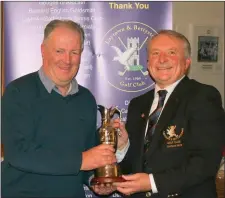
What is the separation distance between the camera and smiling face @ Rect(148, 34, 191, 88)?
6.29 feet

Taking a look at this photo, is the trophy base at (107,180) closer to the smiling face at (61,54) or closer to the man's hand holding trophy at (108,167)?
the man's hand holding trophy at (108,167)

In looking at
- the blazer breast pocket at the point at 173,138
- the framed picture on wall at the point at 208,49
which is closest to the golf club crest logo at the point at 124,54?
the blazer breast pocket at the point at 173,138

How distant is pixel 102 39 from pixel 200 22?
45.0 inches

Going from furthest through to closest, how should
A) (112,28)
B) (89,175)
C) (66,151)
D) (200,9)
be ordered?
1. (200,9)
2. (112,28)
3. (89,175)
4. (66,151)

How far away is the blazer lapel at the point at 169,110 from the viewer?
1813 millimetres

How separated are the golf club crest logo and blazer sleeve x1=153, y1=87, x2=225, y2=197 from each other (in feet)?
2.48

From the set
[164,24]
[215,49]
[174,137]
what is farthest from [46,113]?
[215,49]

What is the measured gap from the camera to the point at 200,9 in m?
3.22

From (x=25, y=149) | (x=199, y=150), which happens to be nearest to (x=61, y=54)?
(x=25, y=149)

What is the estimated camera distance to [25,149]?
1796mm

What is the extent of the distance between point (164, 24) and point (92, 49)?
50 centimetres

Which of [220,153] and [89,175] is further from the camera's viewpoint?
[89,175]

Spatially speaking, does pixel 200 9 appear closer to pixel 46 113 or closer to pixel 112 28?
pixel 112 28

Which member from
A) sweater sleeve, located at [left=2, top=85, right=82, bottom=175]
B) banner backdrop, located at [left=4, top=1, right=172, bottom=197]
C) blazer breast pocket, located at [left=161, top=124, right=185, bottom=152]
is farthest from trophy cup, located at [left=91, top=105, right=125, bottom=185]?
banner backdrop, located at [left=4, top=1, right=172, bottom=197]
